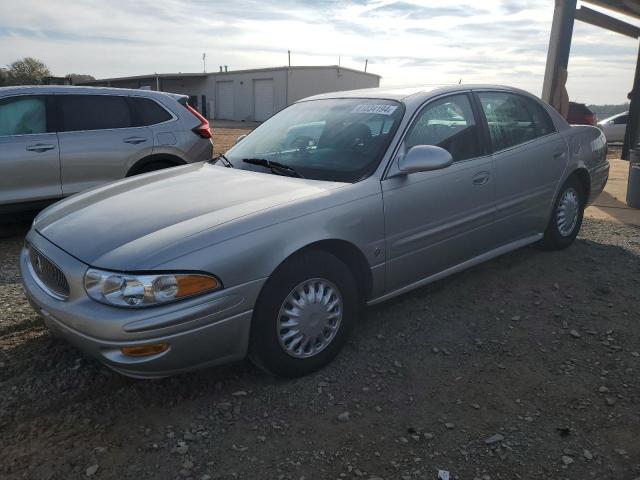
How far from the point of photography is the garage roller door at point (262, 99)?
1458 inches

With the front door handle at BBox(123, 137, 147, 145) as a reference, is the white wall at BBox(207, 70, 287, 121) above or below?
above

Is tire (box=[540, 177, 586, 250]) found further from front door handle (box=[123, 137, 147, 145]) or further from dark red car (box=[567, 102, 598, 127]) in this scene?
dark red car (box=[567, 102, 598, 127])

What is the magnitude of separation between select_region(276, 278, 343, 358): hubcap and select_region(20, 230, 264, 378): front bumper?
25cm

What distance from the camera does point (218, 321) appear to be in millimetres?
2672

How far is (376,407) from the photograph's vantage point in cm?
287

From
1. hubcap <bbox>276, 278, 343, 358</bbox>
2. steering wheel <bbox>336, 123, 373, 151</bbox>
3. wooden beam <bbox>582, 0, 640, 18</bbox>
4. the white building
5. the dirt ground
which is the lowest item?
the dirt ground

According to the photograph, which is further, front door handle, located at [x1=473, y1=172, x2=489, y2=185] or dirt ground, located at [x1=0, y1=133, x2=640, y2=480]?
front door handle, located at [x1=473, y1=172, x2=489, y2=185]

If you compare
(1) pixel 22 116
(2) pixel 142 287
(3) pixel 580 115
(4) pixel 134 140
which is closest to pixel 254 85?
(3) pixel 580 115

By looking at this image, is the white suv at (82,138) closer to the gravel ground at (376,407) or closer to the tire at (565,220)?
the gravel ground at (376,407)

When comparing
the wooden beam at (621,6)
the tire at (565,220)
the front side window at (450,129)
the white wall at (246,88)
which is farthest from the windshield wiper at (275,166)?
the white wall at (246,88)

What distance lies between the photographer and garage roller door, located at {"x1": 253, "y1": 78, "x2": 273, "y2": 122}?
121 ft

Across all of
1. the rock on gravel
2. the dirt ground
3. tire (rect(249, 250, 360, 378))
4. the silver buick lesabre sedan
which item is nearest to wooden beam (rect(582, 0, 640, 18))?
the silver buick lesabre sedan

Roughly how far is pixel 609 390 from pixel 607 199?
21.3 feet

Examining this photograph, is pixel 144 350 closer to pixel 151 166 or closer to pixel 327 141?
pixel 327 141
